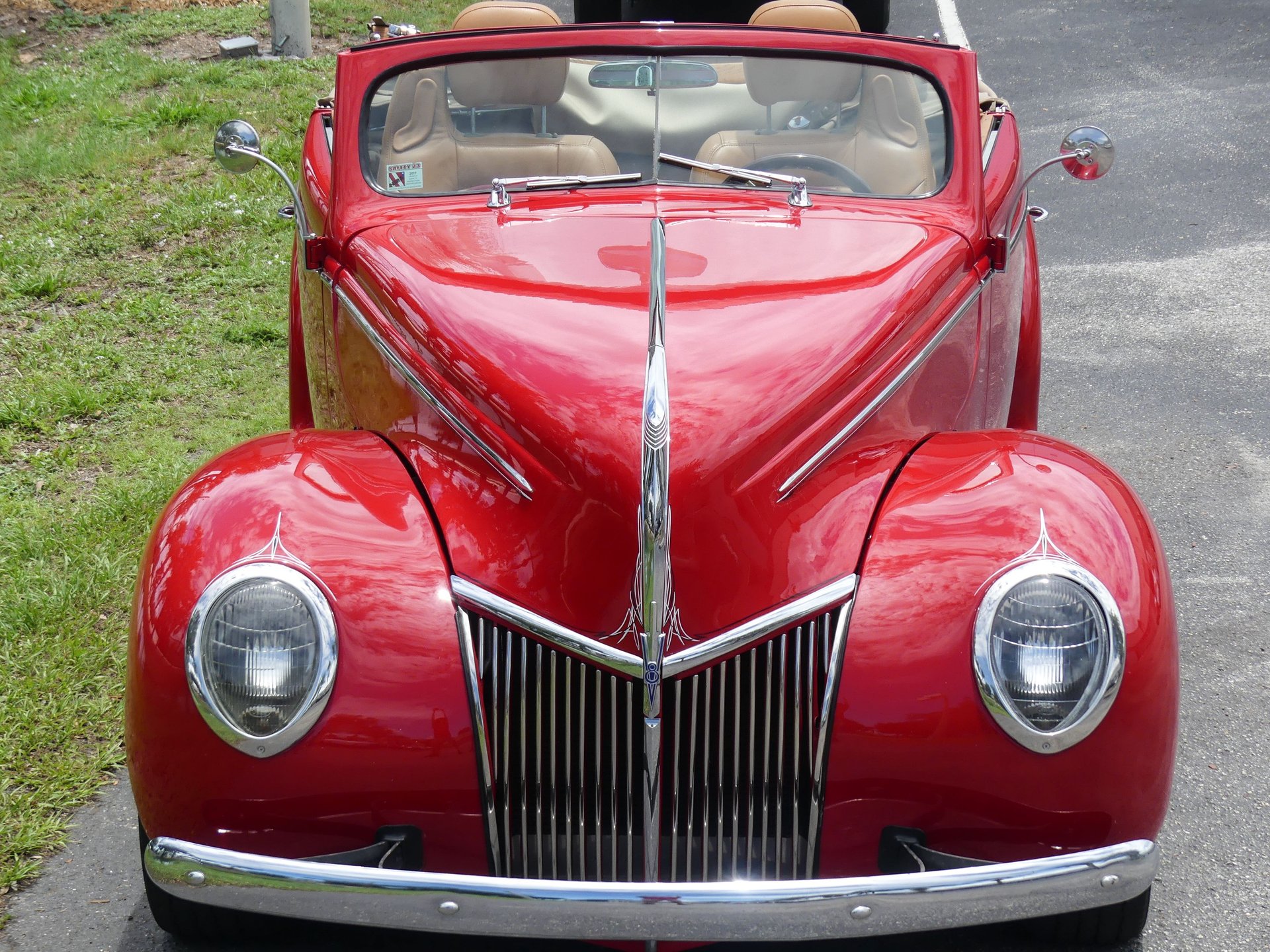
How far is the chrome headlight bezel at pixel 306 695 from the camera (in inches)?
82.2

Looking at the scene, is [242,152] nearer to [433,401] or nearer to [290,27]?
[433,401]

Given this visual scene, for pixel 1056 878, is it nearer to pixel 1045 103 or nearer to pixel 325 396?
pixel 325 396

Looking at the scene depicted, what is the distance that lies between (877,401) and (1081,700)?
75 centimetres

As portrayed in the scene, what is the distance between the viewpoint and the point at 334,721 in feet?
6.89

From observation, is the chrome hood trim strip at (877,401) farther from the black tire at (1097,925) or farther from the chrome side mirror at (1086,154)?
the black tire at (1097,925)

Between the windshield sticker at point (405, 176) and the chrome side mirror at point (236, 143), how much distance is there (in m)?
0.36

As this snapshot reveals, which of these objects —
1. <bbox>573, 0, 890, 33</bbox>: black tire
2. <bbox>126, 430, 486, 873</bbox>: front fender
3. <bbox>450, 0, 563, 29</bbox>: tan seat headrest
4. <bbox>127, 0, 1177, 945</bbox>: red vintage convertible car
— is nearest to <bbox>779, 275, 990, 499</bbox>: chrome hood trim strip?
<bbox>127, 0, 1177, 945</bbox>: red vintage convertible car

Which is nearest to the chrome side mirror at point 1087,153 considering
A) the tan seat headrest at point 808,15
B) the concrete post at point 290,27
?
the tan seat headrest at point 808,15

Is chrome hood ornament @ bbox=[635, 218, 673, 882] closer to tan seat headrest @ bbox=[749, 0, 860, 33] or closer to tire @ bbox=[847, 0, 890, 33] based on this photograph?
tan seat headrest @ bbox=[749, 0, 860, 33]

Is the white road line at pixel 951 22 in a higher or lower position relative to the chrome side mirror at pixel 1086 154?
lower

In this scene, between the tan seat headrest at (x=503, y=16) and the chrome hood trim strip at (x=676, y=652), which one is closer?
the chrome hood trim strip at (x=676, y=652)

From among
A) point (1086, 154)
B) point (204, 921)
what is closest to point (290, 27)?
point (1086, 154)

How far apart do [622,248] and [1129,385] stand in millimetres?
3101

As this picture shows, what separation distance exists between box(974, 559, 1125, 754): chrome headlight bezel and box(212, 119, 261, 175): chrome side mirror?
2277 mm
